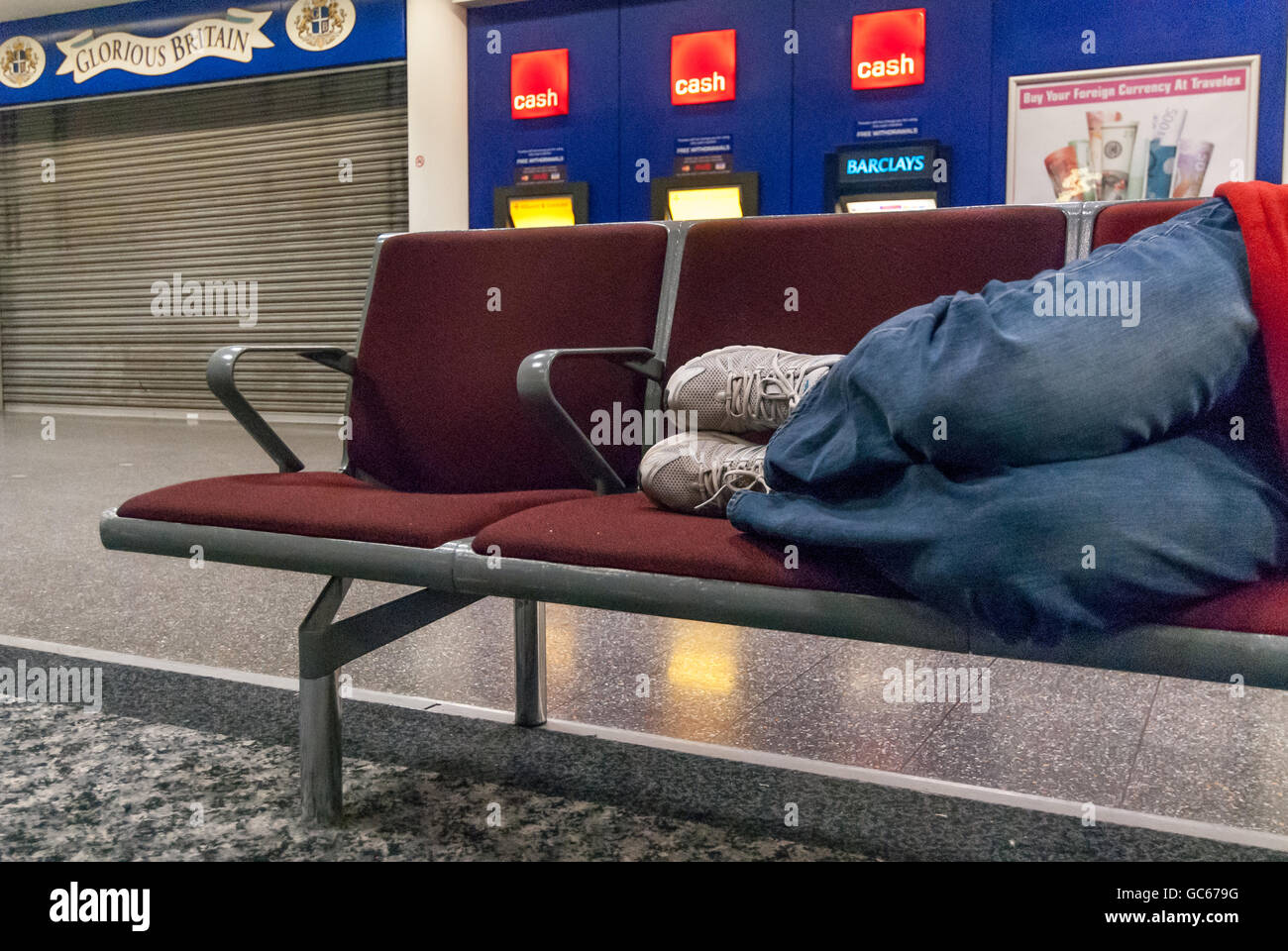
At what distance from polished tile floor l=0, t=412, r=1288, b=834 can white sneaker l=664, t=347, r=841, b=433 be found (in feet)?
2.41

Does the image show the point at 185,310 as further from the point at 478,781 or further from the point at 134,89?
the point at 478,781

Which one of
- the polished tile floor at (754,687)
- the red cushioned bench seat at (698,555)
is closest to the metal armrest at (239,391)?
the polished tile floor at (754,687)

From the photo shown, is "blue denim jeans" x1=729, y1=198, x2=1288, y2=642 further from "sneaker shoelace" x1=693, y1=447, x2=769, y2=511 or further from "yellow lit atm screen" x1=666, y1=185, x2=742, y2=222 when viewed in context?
"yellow lit atm screen" x1=666, y1=185, x2=742, y2=222

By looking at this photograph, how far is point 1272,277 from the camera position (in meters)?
1.05

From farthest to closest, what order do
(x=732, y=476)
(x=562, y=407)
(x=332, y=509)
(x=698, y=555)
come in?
(x=562, y=407) < (x=332, y=509) < (x=732, y=476) < (x=698, y=555)

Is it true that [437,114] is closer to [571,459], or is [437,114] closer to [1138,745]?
[571,459]

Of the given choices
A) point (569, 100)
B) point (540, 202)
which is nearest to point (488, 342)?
point (540, 202)

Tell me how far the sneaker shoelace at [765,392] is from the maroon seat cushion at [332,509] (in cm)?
38

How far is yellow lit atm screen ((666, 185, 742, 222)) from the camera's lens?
6160mm

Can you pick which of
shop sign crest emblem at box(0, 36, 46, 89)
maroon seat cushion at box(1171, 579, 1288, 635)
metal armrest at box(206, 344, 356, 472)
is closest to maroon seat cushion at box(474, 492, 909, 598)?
maroon seat cushion at box(1171, 579, 1288, 635)

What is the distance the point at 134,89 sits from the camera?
834cm

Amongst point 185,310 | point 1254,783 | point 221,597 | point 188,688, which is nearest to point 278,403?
point 185,310

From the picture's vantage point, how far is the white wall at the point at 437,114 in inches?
270

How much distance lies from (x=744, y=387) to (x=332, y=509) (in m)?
0.60
